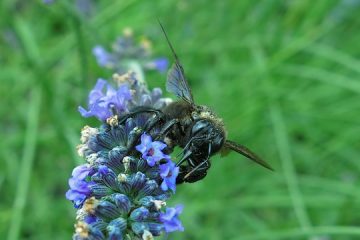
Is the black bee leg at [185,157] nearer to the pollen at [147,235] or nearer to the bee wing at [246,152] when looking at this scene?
the bee wing at [246,152]

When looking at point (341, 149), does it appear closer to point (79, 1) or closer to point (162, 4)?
point (162, 4)

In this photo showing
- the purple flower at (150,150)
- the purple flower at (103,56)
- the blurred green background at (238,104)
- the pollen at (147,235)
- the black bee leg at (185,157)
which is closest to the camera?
the pollen at (147,235)

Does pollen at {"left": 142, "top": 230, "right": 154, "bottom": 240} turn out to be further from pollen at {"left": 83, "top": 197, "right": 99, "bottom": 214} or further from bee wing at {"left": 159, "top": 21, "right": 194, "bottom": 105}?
bee wing at {"left": 159, "top": 21, "right": 194, "bottom": 105}

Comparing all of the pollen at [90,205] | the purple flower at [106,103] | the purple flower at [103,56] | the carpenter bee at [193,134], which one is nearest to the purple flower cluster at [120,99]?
the purple flower at [106,103]

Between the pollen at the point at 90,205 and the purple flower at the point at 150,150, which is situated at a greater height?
the purple flower at the point at 150,150

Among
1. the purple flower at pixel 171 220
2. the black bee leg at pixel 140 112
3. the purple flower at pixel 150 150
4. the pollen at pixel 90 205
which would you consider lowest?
the purple flower at pixel 171 220

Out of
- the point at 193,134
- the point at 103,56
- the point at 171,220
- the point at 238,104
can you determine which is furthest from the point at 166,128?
the point at 238,104

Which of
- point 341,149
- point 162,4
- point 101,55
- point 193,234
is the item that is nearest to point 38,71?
point 101,55

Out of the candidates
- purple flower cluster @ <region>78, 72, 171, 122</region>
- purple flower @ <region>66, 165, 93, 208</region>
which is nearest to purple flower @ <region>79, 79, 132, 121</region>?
purple flower cluster @ <region>78, 72, 171, 122</region>
